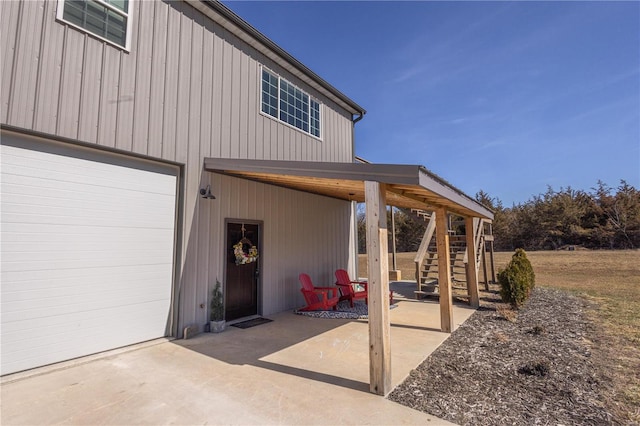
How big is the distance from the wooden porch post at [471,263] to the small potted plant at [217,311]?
5579mm

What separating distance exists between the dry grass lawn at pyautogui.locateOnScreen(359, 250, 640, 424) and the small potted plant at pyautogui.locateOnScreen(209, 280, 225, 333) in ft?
17.0

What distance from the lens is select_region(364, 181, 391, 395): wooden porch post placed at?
10.1 feet

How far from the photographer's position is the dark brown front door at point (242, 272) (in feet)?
19.5

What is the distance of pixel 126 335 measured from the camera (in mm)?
4438

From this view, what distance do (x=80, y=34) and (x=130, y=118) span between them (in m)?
1.18

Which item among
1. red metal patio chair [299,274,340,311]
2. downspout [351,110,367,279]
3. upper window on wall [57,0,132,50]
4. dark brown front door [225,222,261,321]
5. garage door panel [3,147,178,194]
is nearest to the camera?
garage door panel [3,147,178,194]

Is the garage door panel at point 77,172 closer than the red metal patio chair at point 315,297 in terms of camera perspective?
Yes

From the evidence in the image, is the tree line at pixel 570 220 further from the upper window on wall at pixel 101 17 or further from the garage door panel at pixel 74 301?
the upper window on wall at pixel 101 17

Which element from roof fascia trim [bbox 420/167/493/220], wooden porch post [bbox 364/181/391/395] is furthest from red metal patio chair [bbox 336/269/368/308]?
wooden porch post [bbox 364/181/391/395]

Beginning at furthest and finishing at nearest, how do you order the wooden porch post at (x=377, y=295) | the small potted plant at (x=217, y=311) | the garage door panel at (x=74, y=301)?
the small potted plant at (x=217, y=311), the garage door panel at (x=74, y=301), the wooden porch post at (x=377, y=295)

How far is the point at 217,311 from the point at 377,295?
3.47 meters

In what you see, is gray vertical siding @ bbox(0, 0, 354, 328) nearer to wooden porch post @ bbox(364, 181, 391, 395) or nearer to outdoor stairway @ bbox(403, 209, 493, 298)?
outdoor stairway @ bbox(403, 209, 493, 298)

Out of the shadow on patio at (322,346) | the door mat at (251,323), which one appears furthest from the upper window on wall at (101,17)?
the door mat at (251,323)

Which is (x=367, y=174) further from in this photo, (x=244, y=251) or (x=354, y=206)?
(x=354, y=206)
